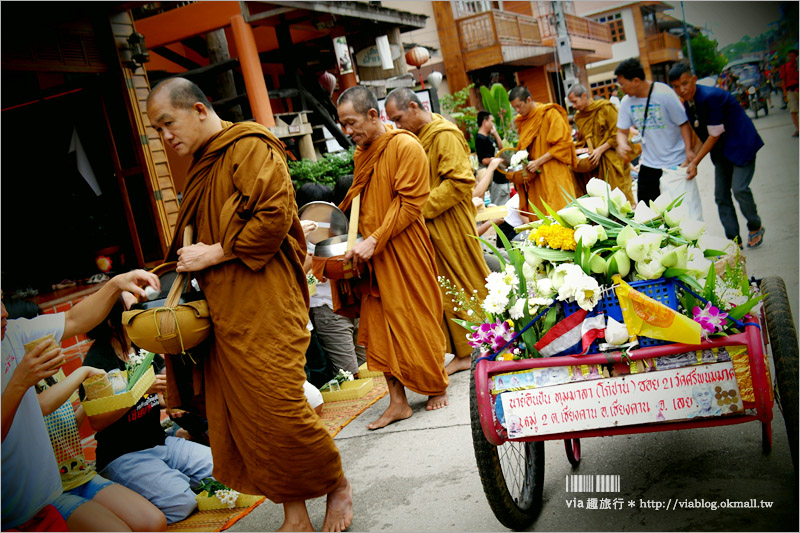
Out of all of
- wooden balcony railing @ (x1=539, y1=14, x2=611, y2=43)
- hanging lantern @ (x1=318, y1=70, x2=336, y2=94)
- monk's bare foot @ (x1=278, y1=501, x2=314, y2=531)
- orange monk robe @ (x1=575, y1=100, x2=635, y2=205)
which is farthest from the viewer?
wooden balcony railing @ (x1=539, y1=14, x2=611, y2=43)

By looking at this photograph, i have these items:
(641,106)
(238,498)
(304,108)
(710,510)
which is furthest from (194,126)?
(304,108)

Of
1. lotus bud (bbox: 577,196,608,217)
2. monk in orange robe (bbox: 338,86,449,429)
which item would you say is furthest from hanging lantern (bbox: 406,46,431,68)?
lotus bud (bbox: 577,196,608,217)

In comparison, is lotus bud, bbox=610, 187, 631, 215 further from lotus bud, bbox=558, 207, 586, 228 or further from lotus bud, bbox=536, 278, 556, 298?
lotus bud, bbox=536, 278, 556, 298

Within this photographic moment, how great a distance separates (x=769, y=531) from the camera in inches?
98.0

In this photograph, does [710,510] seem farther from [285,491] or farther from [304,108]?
[304,108]

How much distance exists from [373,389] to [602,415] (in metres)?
3.41

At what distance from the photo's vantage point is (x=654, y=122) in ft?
22.1

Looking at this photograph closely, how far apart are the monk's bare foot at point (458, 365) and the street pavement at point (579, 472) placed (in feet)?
2.11

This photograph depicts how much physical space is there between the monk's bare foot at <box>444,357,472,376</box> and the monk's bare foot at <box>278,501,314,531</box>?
7.45 ft

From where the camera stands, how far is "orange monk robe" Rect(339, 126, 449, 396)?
4.50 metres

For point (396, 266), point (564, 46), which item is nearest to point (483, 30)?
point (564, 46)

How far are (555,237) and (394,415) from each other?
227 cm

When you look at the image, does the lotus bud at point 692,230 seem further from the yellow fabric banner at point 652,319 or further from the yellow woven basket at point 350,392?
the yellow woven basket at point 350,392

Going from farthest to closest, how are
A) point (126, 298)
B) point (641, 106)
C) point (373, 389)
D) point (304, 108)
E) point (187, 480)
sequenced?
point (304, 108) < point (641, 106) < point (373, 389) < point (187, 480) < point (126, 298)
